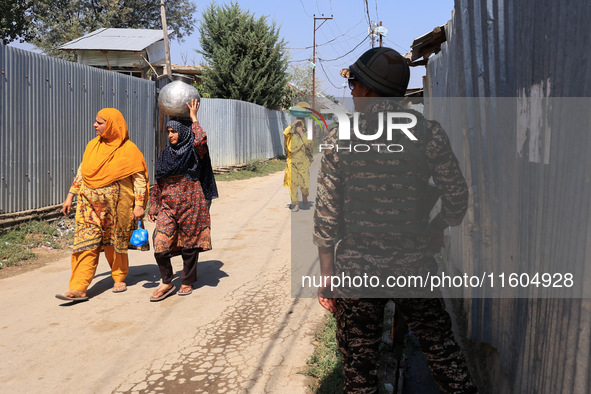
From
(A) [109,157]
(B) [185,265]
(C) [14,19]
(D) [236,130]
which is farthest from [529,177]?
(C) [14,19]

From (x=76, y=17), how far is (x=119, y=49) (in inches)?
499

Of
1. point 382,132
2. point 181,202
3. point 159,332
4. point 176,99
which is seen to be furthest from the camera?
point 181,202

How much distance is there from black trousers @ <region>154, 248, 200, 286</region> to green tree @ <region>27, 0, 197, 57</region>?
27.6 meters

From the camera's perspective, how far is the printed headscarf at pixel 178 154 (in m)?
4.62

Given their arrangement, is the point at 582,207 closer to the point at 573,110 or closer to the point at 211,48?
the point at 573,110

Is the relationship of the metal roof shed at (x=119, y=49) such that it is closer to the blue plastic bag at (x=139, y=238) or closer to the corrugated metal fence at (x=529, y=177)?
the blue plastic bag at (x=139, y=238)

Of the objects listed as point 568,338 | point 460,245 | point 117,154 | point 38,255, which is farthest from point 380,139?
point 38,255

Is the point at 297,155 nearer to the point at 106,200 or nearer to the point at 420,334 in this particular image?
the point at 106,200

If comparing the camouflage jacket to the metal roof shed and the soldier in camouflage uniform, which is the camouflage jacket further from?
the metal roof shed

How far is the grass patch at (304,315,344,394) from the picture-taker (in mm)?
3065

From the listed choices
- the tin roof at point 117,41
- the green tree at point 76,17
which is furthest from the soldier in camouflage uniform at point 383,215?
the green tree at point 76,17

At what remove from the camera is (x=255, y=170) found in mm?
18500

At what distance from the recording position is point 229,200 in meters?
11.4

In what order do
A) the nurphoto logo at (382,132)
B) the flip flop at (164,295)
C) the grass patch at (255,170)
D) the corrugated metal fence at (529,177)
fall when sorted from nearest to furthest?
the corrugated metal fence at (529,177)
the nurphoto logo at (382,132)
the flip flop at (164,295)
the grass patch at (255,170)
